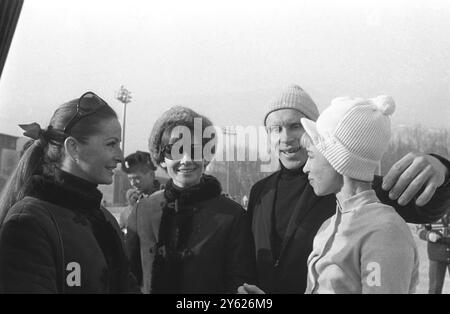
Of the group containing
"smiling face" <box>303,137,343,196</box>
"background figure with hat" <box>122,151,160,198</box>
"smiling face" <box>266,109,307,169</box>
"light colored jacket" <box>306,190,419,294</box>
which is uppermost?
"smiling face" <box>266,109,307,169</box>

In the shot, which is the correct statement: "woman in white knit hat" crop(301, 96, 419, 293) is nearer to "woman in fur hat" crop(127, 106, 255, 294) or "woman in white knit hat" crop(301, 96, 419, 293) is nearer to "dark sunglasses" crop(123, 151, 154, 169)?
"woman in fur hat" crop(127, 106, 255, 294)

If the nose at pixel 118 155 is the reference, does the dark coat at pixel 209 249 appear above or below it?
below

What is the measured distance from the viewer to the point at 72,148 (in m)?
1.55

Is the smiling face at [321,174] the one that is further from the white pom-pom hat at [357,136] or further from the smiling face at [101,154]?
the smiling face at [101,154]

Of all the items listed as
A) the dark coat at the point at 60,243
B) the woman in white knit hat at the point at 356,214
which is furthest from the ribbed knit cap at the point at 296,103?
the dark coat at the point at 60,243

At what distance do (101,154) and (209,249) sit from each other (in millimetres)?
515

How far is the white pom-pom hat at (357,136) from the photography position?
139cm

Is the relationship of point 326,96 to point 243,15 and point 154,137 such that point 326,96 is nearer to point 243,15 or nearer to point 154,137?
point 243,15

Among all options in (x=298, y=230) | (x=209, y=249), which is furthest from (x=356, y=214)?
(x=209, y=249)

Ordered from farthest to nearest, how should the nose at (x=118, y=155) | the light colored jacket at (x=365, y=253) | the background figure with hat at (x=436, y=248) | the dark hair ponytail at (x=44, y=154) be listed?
1. the background figure with hat at (x=436, y=248)
2. the nose at (x=118, y=155)
3. the dark hair ponytail at (x=44, y=154)
4. the light colored jacket at (x=365, y=253)

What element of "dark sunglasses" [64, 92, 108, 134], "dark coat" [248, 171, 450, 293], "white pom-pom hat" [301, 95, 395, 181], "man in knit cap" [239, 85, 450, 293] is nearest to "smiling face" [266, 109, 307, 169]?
"man in knit cap" [239, 85, 450, 293]

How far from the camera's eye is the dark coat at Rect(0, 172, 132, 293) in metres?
1.36

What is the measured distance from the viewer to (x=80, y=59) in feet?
6.73

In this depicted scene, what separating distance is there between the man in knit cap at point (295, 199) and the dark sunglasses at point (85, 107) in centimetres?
63
